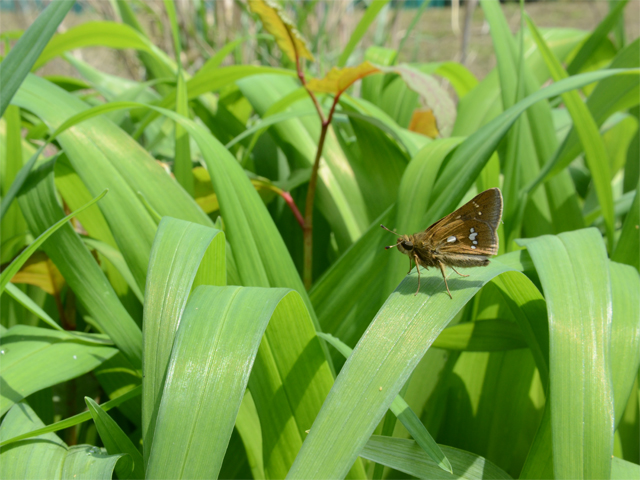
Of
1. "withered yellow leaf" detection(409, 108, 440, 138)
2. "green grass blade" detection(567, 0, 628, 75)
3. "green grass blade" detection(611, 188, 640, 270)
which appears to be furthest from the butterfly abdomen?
"green grass blade" detection(567, 0, 628, 75)

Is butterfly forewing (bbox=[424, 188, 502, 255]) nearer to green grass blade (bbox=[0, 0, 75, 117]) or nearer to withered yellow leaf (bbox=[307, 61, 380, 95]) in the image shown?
withered yellow leaf (bbox=[307, 61, 380, 95])

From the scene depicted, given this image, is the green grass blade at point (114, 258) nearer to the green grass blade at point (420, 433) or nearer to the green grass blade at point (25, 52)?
the green grass blade at point (25, 52)

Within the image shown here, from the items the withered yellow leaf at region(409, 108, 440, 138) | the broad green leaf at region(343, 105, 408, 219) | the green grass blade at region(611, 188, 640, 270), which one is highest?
the withered yellow leaf at region(409, 108, 440, 138)

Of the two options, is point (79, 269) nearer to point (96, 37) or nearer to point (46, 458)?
point (46, 458)

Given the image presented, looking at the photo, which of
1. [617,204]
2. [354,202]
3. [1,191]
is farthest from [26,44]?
[617,204]

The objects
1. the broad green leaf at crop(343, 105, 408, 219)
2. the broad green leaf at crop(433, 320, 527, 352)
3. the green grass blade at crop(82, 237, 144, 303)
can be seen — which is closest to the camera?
the broad green leaf at crop(433, 320, 527, 352)
